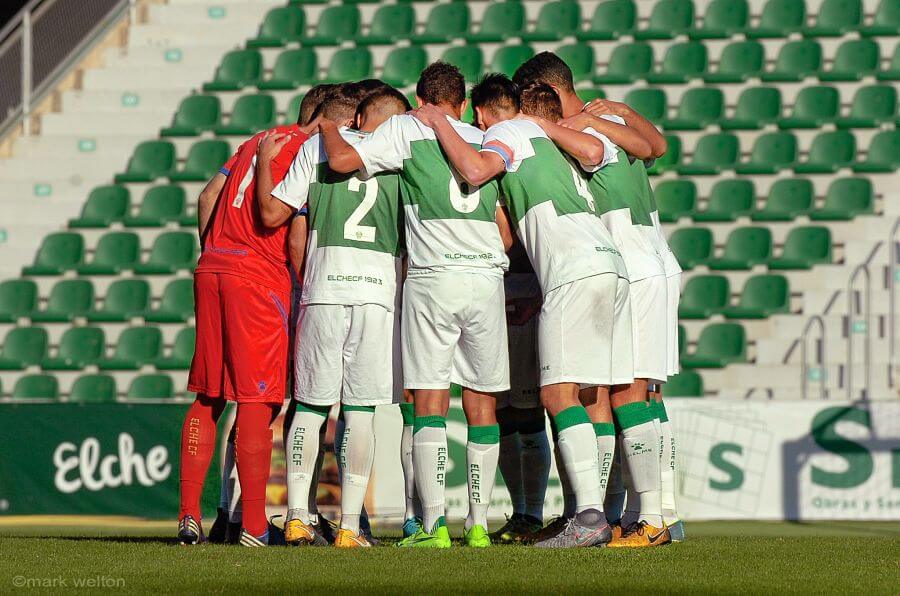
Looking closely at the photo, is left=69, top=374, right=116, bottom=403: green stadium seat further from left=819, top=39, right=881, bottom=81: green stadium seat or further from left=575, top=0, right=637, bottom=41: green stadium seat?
left=819, top=39, right=881, bottom=81: green stadium seat

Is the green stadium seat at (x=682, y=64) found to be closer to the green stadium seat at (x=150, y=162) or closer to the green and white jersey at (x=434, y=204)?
the green stadium seat at (x=150, y=162)

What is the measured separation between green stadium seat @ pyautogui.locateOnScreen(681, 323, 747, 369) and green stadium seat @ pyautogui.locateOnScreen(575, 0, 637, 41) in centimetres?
487

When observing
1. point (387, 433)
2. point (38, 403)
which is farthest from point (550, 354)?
point (38, 403)

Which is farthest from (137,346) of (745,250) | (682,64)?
(682,64)

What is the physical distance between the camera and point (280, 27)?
60.6 feet

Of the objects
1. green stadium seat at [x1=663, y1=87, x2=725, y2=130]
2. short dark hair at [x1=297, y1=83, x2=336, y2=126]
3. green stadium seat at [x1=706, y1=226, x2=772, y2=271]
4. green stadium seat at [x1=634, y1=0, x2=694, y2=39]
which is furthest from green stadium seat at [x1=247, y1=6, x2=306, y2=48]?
short dark hair at [x1=297, y1=83, x2=336, y2=126]

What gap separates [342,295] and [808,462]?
19.6 feet

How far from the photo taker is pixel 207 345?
6816 millimetres

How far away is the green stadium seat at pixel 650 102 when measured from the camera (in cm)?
1595

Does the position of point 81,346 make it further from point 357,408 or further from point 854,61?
point 854,61

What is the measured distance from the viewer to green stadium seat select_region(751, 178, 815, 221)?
583 inches

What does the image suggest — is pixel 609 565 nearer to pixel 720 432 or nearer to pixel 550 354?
pixel 550 354

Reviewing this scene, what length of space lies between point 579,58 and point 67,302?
6.80 metres

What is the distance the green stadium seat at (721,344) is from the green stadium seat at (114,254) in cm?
661
